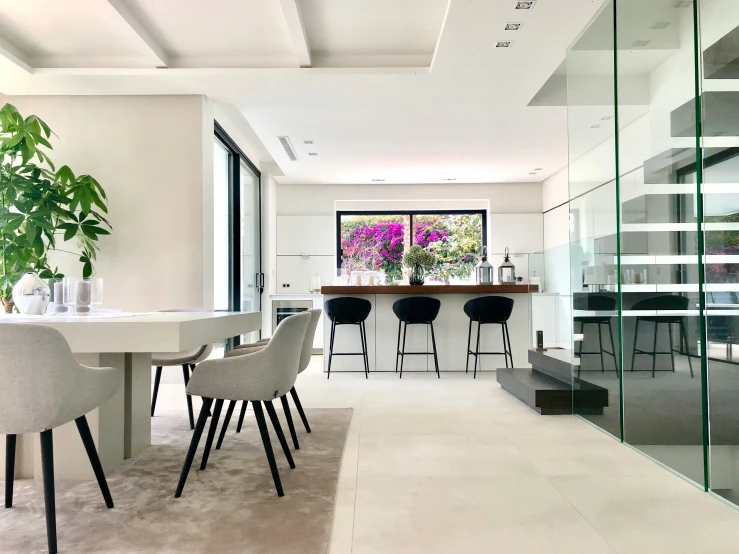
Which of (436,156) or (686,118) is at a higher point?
(436,156)

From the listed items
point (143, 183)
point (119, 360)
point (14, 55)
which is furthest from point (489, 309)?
point (14, 55)

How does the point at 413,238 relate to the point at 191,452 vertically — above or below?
above

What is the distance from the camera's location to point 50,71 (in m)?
4.42

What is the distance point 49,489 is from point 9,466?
0.47 m

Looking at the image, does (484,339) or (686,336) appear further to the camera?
(484,339)

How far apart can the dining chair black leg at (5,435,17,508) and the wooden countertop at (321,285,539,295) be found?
3686 mm

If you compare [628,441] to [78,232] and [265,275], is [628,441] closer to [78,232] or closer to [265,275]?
[78,232]

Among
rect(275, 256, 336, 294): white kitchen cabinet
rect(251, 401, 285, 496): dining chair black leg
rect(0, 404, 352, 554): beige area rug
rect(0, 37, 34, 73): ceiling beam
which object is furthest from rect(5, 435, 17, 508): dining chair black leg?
rect(275, 256, 336, 294): white kitchen cabinet

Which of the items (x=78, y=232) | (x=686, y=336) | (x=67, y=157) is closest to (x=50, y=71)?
(x=67, y=157)

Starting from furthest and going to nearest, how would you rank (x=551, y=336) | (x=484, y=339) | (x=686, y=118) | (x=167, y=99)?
(x=484, y=339)
(x=551, y=336)
(x=167, y=99)
(x=686, y=118)

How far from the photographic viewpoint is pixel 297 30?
3865 millimetres

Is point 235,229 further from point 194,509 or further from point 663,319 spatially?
point 663,319

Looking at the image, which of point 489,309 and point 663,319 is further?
point 489,309

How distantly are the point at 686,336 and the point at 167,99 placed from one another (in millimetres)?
4596
